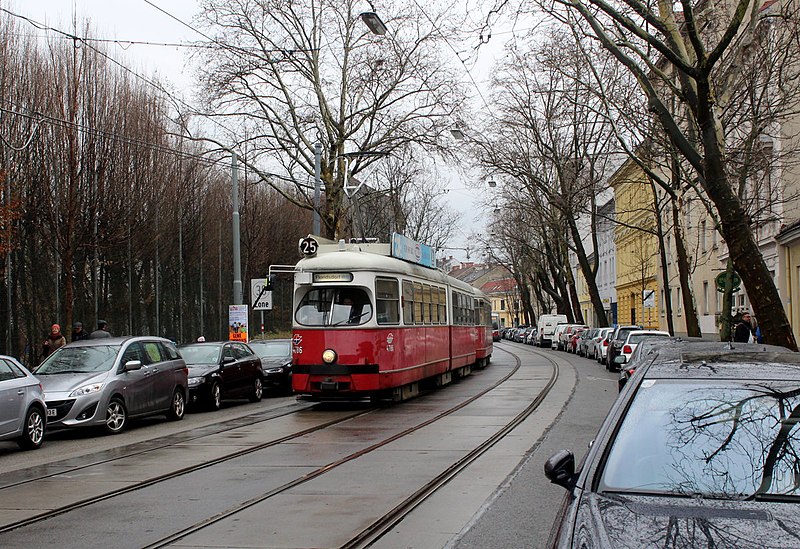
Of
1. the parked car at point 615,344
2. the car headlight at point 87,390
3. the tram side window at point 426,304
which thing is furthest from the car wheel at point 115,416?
the parked car at point 615,344

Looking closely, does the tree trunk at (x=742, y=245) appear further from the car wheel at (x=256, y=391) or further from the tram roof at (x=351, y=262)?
the car wheel at (x=256, y=391)

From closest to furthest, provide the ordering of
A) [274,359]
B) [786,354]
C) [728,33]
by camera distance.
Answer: [786,354] < [728,33] < [274,359]

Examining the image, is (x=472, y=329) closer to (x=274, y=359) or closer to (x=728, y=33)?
(x=274, y=359)

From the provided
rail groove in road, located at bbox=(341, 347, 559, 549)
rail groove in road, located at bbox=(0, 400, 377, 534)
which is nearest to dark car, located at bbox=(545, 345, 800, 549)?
rail groove in road, located at bbox=(341, 347, 559, 549)

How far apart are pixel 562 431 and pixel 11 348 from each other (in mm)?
16103

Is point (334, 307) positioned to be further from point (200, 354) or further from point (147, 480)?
point (147, 480)

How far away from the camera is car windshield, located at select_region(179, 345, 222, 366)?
19.5m

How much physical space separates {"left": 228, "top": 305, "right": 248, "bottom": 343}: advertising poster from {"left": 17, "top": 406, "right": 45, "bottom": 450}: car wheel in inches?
496

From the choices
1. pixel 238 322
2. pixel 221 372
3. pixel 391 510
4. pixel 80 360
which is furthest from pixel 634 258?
pixel 391 510

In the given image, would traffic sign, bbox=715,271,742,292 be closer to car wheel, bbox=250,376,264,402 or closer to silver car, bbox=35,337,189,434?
car wheel, bbox=250,376,264,402

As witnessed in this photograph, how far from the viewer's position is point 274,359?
23359mm

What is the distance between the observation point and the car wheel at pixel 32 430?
13.1 m

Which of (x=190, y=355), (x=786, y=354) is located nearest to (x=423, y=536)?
(x=786, y=354)

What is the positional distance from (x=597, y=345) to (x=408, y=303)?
73.0 feet
